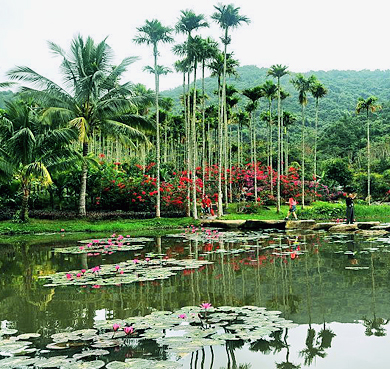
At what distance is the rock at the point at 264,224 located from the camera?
664 inches

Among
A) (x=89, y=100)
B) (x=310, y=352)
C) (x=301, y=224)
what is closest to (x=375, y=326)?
(x=310, y=352)

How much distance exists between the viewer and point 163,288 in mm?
5906

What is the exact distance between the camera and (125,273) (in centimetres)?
713

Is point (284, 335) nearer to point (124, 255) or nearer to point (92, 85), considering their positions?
point (124, 255)

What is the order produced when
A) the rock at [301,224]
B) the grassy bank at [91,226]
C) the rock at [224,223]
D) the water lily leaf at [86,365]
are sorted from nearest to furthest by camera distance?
the water lily leaf at [86,365] < the rock at [301,224] < the grassy bank at [91,226] < the rock at [224,223]

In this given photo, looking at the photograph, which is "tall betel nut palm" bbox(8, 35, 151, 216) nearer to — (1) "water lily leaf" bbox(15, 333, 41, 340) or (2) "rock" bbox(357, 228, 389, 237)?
(2) "rock" bbox(357, 228, 389, 237)

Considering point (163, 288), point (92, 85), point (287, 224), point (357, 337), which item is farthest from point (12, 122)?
point (357, 337)

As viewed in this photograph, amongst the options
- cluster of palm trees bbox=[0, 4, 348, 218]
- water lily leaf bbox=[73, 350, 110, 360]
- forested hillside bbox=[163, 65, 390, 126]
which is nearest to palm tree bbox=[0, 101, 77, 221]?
cluster of palm trees bbox=[0, 4, 348, 218]

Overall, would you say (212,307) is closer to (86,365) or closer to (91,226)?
(86,365)

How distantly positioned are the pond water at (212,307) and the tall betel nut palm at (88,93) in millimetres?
10205

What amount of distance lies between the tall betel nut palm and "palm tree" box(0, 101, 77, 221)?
0.82 meters

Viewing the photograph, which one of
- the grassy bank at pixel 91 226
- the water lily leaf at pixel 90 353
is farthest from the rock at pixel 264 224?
the water lily leaf at pixel 90 353

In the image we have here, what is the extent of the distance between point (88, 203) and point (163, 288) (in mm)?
16994

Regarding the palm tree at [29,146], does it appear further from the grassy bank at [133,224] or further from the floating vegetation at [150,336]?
the floating vegetation at [150,336]
